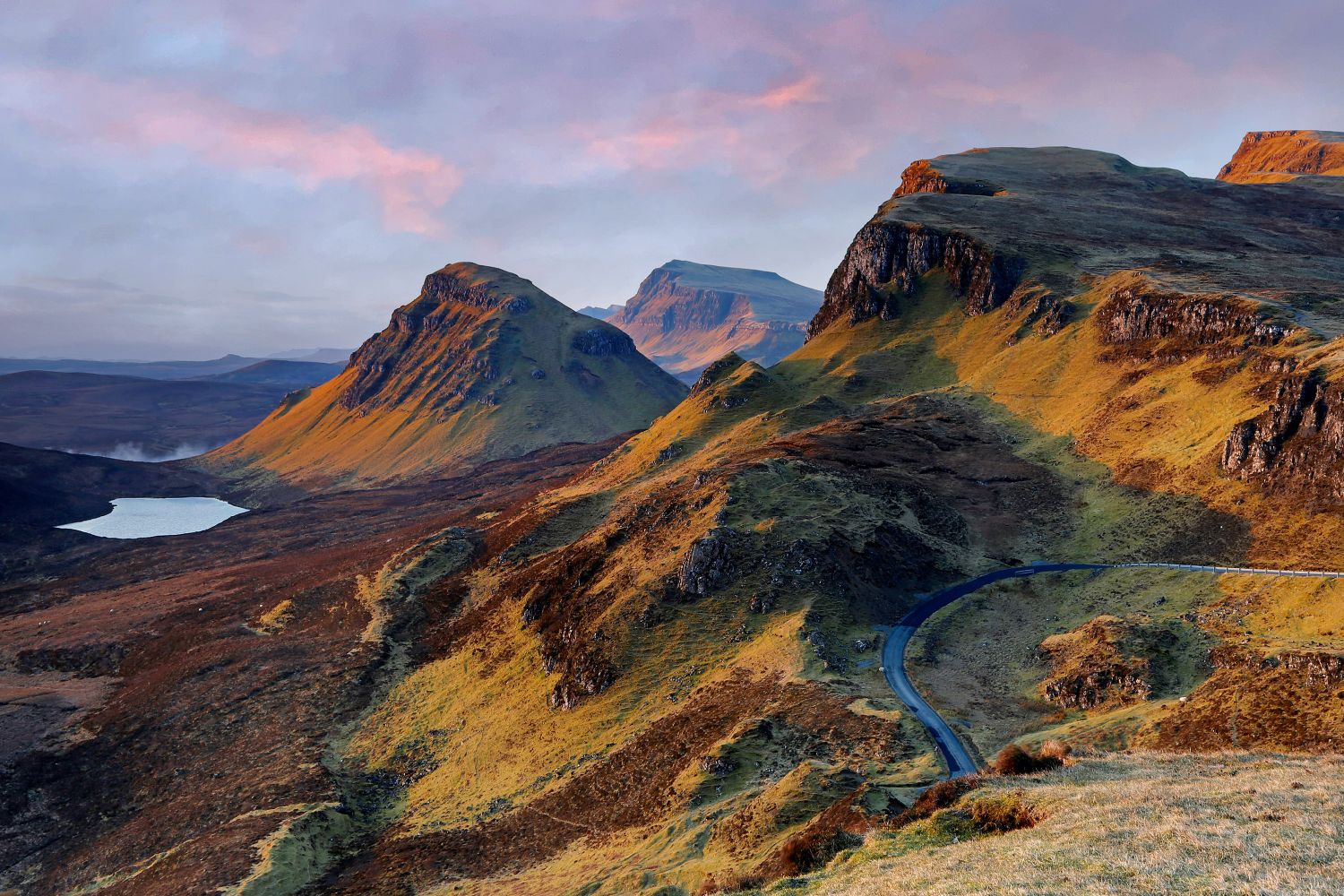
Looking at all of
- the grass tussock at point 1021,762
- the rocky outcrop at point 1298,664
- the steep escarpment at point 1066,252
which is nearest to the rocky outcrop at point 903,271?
the steep escarpment at point 1066,252

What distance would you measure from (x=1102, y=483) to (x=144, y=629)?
142071mm

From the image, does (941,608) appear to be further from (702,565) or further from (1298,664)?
(1298,664)

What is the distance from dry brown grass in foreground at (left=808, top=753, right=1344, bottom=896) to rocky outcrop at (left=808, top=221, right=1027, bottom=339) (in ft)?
469

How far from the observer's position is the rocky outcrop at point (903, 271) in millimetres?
159750

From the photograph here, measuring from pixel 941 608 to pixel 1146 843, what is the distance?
5345 cm

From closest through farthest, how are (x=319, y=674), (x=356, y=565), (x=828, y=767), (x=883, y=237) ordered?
1. (x=828, y=767)
2. (x=319, y=674)
3. (x=356, y=565)
4. (x=883, y=237)

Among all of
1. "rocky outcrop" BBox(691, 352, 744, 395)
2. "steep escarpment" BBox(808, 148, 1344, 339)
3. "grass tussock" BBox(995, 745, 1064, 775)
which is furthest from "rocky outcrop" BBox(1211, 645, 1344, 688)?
"rocky outcrop" BBox(691, 352, 744, 395)

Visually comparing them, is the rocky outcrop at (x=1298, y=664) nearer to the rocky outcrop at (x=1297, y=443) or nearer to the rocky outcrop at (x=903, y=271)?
the rocky outcrop at (x=1297, y=443)

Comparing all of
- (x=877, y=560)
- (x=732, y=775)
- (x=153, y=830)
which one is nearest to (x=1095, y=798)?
(x=732, y=775)

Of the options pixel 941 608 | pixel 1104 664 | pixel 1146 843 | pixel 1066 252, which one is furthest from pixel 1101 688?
pixel 1066 252

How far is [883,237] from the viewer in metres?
184

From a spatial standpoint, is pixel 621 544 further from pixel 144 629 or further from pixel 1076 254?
pixel 1076 254

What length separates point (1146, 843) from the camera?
74.2 feet

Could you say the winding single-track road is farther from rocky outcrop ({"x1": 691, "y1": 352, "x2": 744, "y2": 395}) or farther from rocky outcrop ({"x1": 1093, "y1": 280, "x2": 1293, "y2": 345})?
rocky outcrop ({"x1": 691, "y1": 352, "x2": 744, "y2": 395})
